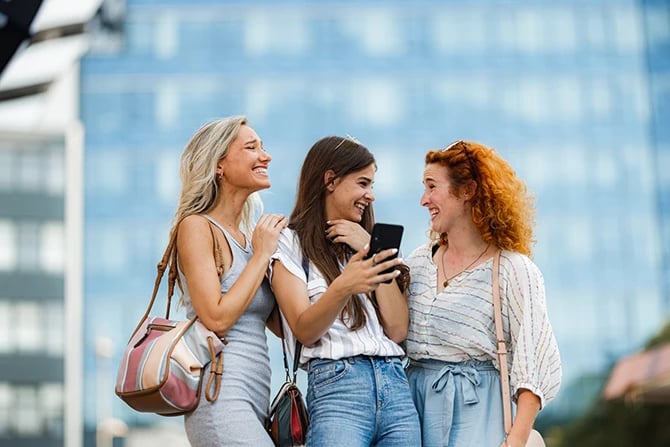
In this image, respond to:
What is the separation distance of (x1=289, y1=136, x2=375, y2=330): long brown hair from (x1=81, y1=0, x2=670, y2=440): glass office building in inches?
1710

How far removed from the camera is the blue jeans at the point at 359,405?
3.96m

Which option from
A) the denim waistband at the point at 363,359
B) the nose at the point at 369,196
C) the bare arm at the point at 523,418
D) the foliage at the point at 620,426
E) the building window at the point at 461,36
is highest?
the building window at the point at 461,36

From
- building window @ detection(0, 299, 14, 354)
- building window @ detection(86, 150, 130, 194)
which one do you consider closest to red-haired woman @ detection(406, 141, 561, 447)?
building window @ detection(0, 299, 14, 354)

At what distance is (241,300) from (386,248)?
51cm

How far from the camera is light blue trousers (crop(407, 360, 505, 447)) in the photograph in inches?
164

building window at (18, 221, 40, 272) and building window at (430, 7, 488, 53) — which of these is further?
building window at (430, 7, 488, 53)

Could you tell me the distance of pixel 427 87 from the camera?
48.8 metres

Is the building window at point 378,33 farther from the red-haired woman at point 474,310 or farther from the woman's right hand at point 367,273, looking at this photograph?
the woman's right hand at point 367,273

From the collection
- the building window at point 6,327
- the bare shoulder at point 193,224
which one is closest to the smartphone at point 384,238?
the bare shoulder at point 193,224

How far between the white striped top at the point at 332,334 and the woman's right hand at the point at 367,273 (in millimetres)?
274

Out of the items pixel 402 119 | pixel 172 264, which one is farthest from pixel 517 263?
pixel 402 119

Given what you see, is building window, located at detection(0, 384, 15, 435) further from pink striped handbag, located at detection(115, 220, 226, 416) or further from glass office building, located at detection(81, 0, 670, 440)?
pink striped handbag, located at detection(115, 220, 226, 416)

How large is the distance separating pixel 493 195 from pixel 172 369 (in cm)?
128

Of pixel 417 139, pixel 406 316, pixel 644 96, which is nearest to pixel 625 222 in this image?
pixel 644 96
